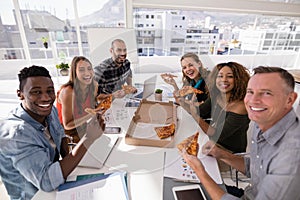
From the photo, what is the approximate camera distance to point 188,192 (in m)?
0.79

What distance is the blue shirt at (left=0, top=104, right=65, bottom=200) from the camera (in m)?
0.77

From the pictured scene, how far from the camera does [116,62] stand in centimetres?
245

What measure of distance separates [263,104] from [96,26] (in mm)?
3209

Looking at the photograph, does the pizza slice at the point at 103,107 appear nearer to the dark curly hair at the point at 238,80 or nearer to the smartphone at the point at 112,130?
the smartphone at the point at 112,130

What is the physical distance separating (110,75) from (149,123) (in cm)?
135

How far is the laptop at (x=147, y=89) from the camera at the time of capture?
1.96 meters

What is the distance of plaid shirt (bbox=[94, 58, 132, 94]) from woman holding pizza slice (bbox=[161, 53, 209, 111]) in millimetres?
649

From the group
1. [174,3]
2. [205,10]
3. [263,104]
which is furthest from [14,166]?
[205,10]

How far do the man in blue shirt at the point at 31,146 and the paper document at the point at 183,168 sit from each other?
0.44 meters

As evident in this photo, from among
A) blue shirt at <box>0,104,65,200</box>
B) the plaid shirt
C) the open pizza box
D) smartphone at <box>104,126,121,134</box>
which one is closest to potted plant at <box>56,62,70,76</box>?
the plaid shirt

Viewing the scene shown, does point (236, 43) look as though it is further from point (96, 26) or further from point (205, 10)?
point (96, 26)

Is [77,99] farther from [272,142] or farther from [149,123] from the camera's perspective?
[272,142]

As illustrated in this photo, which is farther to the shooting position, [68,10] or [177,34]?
[177,34]

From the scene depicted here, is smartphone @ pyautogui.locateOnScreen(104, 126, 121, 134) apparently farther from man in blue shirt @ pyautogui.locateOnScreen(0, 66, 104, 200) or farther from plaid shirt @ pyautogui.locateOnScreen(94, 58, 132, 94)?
plaid shirt @ pyautogui.locateOnScreen(94, 58, 132, 94)
